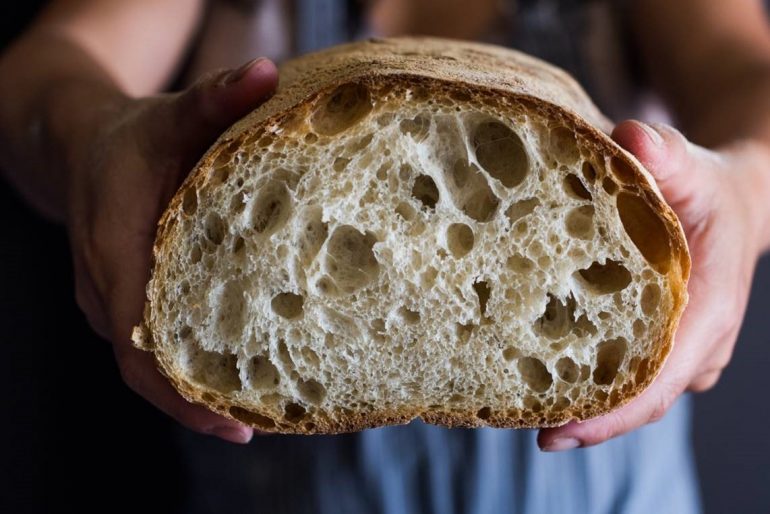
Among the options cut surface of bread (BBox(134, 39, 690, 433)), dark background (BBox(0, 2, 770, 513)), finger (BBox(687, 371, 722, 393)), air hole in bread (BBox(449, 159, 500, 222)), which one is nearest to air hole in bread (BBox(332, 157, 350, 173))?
cut surface of bread (BBox(134, 39, 690, 433))

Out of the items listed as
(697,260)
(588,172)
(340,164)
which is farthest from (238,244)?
(697,260)

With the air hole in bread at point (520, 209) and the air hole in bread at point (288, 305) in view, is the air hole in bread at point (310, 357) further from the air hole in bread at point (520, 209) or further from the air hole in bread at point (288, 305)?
the air hole in bread at point (520, 209)

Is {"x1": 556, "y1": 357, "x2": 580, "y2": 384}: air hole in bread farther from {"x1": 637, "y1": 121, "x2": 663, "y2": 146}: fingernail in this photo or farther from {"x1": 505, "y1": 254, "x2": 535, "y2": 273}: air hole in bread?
{"x1": 637, "y1": 121, "x2": 663, "y2": 146}: fingernail

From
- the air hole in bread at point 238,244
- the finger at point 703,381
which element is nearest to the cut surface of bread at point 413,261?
the air hole in bread at point 238,244

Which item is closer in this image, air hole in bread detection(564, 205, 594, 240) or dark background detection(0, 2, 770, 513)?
air hole in bread detection(564, 205, 594, 240)

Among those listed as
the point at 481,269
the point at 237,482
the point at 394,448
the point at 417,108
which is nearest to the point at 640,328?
the point at 481,269

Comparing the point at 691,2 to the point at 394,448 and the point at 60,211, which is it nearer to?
the point at 394,448
